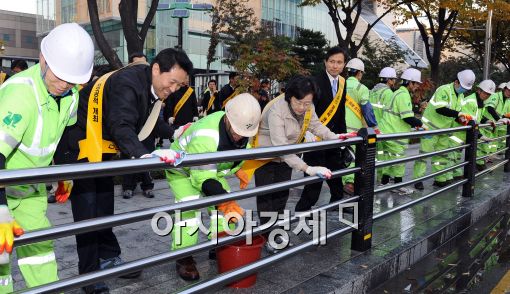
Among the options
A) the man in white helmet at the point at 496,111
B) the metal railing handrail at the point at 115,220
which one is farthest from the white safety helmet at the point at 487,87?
the metal railing handrail at the point at 115,220

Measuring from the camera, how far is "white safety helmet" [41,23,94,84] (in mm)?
2361

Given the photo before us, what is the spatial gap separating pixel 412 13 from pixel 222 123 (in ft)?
51.8

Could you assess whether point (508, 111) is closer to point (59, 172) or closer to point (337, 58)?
point (337, 58)

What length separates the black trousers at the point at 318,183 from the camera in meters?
4.68

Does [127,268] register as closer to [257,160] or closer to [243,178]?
[243,178]

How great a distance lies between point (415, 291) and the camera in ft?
12.0

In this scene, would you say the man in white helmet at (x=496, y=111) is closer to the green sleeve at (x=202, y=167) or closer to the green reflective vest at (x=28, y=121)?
the green sleeve at (x=202, y=167)

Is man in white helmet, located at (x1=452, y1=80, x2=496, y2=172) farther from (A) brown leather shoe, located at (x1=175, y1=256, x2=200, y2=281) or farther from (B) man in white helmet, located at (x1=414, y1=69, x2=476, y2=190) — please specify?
(A) brown leather shoe, located at (x1=175, y1=256, x2=200, y2=281)

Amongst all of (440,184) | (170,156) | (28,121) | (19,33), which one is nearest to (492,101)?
(440,184)

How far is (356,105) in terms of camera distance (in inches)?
240

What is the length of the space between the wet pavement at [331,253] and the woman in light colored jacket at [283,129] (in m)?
0.43

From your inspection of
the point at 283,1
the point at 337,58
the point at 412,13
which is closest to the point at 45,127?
the point at 337,58

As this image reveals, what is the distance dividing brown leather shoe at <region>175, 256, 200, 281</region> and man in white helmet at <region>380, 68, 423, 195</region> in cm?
402

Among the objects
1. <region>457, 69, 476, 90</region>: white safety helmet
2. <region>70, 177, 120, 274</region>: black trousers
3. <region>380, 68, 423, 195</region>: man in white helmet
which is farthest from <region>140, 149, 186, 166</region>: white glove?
<region>457, 69, 476, 90</region>: white safety helmet
